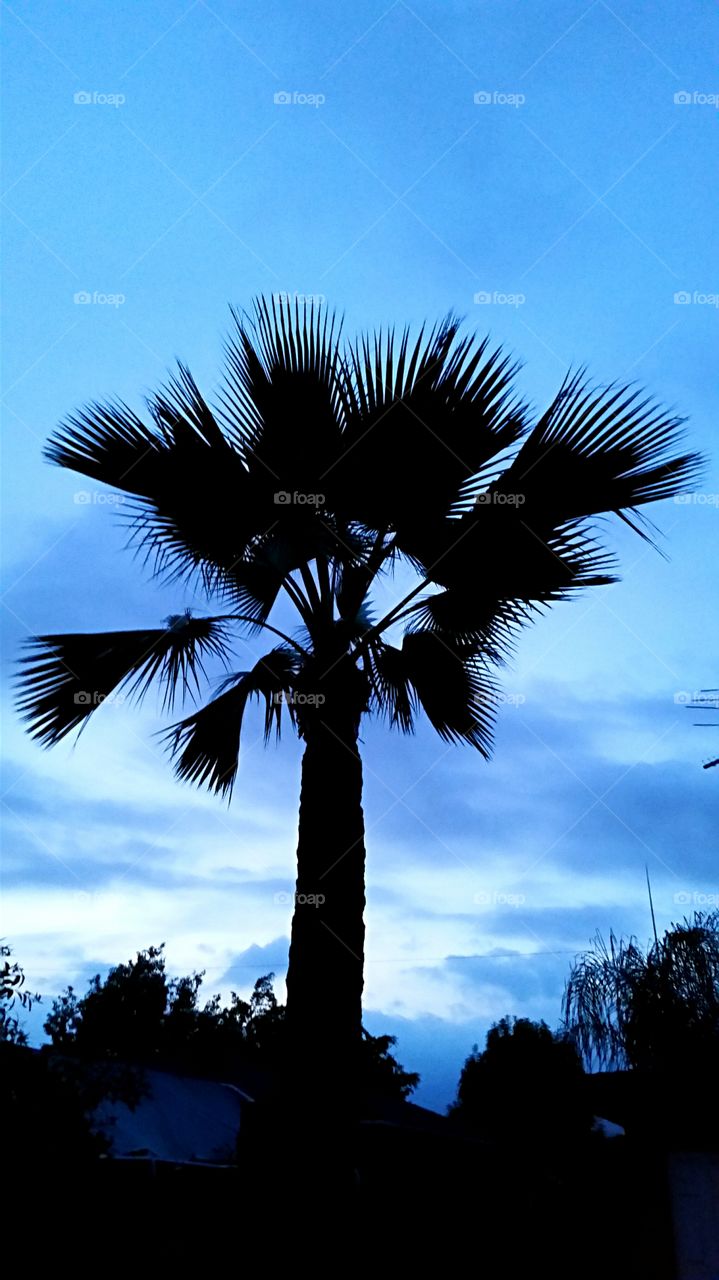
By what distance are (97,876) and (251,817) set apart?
2.57 m

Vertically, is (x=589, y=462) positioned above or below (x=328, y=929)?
above

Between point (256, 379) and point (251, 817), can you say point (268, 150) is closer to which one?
point (256, 379)

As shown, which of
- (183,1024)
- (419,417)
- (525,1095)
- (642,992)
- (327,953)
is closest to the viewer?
(327,953)

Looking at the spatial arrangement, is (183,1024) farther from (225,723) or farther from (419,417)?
(419,417)

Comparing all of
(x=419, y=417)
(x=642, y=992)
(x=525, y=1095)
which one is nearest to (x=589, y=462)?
(x=419, y=417)

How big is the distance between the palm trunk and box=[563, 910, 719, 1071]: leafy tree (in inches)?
872

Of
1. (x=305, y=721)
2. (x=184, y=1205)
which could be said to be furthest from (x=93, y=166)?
(x=184, y=1205)

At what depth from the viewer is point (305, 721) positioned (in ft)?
19.2

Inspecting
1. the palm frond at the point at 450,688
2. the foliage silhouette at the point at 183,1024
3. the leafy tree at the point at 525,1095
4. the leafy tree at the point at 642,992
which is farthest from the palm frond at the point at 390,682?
the leafy tree at the point at 642,992

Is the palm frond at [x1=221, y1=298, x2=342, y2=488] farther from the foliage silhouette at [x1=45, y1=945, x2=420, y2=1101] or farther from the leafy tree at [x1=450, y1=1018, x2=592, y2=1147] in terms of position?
the leafy tree at [x1=450, y1=1018, x2=592, y2=1147]

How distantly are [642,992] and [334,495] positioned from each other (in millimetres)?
25548

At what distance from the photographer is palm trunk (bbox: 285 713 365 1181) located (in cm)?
475

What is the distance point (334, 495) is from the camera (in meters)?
6.25

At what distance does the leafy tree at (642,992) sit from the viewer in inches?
1003
